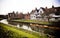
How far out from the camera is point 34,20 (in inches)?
85.0

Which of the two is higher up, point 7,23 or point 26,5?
point 26,5

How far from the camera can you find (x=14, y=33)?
226 centimetres

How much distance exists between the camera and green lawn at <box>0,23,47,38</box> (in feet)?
6.97

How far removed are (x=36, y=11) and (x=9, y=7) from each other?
1.58 ft

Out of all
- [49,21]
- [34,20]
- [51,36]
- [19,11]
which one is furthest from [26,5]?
[51,36]

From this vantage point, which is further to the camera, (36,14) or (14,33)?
(14,33)

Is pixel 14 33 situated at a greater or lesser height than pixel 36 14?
lesser

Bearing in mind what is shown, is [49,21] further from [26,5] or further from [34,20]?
[26,5]

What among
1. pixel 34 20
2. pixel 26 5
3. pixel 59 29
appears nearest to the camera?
pixel 59 29

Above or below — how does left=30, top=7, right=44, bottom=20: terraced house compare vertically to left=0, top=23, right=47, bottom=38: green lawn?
above

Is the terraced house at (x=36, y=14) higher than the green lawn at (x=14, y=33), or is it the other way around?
the terraced house at (x=36, y=14)

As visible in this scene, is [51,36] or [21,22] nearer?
[51,36]

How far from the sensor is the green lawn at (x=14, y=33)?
Answer: 2.13m

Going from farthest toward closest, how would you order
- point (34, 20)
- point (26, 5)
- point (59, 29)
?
point (26, 5) → point (34, 20) → point (59, 29)
